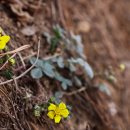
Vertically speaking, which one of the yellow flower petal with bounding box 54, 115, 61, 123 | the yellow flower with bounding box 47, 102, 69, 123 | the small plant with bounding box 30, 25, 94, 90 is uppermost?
Result: the small plant with bounding box 30, 25, 94, 90

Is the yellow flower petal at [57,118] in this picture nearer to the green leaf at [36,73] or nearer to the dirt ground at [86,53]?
the dirt ground at [86,53]

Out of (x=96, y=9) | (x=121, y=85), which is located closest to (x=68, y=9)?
(x=96, y=9)

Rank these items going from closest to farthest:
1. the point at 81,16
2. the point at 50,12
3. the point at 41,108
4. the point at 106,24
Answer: the point at 41,108, the point at 50,12, the point at 81,16, the point at 106,24

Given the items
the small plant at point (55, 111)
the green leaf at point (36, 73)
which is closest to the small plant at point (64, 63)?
the green leaf at point (36, 73)

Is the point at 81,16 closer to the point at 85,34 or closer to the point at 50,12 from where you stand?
the point at 85,34

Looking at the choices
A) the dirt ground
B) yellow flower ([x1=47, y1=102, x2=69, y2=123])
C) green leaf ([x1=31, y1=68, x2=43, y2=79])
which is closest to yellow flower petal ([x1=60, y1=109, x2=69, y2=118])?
yellow flower ([x1=47, y1=102, x2=69, y2=123])

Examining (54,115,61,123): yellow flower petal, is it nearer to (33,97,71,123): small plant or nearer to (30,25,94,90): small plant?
(33,97,71,123): small plant

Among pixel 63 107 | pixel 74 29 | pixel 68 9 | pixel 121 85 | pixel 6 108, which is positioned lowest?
pixel 121 85

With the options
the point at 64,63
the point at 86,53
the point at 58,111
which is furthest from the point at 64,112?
the point at 86,53
